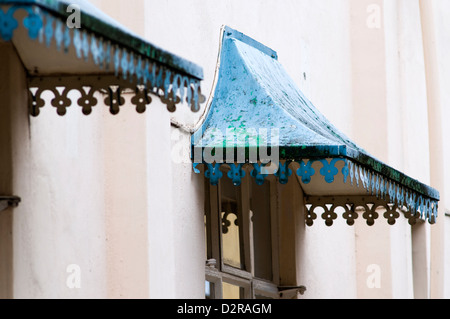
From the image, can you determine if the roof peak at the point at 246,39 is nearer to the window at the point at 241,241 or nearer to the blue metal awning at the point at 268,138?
the blue metal awning at the point at 268,138

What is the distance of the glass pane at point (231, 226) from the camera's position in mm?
7711

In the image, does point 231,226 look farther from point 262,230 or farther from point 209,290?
point 262,230

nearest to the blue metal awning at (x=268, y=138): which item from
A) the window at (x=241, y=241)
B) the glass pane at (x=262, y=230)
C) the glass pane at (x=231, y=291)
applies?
the window at (x=241, y=241)

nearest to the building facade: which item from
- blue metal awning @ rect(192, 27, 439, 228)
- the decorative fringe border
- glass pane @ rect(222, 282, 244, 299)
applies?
glass pane @ rect(222, 282, 244, 299)

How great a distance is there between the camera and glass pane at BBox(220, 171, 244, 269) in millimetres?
7711

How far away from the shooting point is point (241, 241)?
7980mm

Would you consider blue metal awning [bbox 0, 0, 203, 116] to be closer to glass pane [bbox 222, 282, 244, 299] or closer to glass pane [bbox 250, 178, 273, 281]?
glass pane [bbox 222, 282, 244, 299]

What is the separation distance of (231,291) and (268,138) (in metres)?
1.45

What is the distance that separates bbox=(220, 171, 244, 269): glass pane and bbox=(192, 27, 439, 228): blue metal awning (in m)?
0.22

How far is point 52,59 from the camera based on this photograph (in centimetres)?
520

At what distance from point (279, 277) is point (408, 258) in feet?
12.3

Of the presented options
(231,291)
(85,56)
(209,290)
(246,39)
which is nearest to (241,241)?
(231,291)
